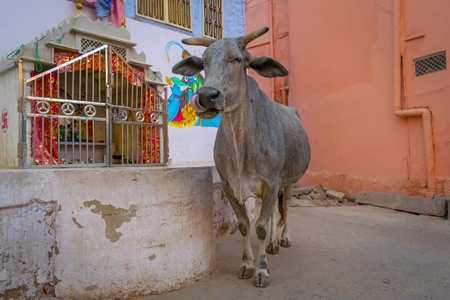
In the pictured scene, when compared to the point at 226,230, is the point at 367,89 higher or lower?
higher

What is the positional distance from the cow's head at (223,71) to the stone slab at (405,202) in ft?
16.6

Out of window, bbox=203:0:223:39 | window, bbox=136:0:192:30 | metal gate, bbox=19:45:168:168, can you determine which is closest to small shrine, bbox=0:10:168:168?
metal gate, bbox=19:45:168:168

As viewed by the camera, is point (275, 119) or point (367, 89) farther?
point (367, 89)

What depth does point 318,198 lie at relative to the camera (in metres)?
8.51

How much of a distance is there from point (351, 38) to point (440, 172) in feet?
13.0

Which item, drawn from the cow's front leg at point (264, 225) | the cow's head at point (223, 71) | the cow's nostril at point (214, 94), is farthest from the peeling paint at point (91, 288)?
the cow's nostril at point (214, 94)

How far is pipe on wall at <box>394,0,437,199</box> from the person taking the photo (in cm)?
704

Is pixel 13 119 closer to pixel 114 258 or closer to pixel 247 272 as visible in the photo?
pixel 114 258

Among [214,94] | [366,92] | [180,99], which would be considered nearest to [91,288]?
[214,94]

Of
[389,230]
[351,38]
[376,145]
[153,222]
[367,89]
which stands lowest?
[389,230]

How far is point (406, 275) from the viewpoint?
328 centimetres

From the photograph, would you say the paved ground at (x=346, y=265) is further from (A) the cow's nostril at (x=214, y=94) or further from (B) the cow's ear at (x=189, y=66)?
(B) the cow's ear at (x=189, y=66)

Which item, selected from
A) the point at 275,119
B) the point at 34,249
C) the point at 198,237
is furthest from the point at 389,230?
the point at 34,249

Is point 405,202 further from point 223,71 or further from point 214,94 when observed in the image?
point 214,94
